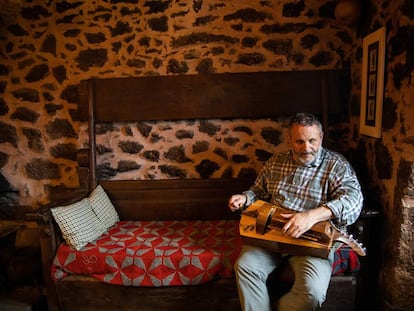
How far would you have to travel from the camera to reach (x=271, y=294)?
1931mm

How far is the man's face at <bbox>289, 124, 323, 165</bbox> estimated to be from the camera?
1.87 metres

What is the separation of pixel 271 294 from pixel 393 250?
28.1 inches

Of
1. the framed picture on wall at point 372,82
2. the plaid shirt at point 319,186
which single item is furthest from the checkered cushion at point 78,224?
the framed picture on wall at point 372,82

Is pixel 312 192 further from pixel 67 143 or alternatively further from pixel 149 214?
pixel 67 143

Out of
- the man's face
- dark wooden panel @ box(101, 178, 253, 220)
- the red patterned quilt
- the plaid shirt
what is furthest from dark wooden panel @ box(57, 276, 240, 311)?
the man's face

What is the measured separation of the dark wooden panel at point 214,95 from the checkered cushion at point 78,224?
756mm

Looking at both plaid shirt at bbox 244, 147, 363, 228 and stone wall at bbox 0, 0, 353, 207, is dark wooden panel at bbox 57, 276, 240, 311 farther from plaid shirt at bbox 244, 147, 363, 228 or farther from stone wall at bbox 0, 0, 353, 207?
stone wall at bbox 0, 0, 353, 207

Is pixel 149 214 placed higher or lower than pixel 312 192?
lower

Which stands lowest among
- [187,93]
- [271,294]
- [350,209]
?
[271,294]

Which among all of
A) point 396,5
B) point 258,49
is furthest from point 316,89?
point 396,5

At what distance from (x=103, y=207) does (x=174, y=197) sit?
0.53 meters

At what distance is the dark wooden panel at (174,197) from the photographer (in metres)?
2.57

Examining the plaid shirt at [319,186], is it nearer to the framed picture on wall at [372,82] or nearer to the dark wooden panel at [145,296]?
the framed picture on wall at [372,82]

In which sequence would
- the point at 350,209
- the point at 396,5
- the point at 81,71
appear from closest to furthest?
1. the point at 350,209
2. the point at 396,5
3. the point at 81,71
